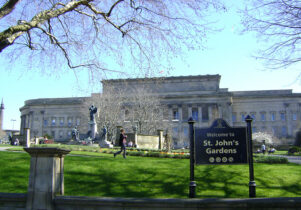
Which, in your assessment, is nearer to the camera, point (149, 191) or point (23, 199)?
point (23, 199)

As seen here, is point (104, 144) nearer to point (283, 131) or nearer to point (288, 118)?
point (283, 131)

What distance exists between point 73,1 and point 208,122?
6956cm

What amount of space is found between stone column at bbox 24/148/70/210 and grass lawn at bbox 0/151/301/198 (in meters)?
1.62

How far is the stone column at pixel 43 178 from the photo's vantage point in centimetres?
707

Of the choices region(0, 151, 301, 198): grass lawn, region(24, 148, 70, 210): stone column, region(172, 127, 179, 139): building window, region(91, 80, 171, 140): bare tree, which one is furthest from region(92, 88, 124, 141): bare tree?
region(24, 148, 70, 210): stone column

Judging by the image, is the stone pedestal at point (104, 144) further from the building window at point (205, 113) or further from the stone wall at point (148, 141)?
the building window at point (205, 113)

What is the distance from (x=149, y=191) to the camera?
8.81 metres

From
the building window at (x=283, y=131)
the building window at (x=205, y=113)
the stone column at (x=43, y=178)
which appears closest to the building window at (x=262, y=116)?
the building window at (x=283, y=131)

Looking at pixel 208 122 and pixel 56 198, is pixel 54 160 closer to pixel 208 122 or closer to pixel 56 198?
pixel 56 198

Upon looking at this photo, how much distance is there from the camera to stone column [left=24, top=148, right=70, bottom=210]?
707cm

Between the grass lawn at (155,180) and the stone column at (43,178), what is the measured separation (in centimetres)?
162

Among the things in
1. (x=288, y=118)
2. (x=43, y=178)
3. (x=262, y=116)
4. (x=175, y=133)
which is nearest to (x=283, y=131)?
(x=288, y=118)

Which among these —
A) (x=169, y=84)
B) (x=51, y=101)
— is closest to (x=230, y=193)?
(x=169, y=84)

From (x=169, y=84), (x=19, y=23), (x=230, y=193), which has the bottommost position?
(x=230, y=193)
